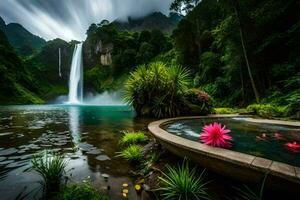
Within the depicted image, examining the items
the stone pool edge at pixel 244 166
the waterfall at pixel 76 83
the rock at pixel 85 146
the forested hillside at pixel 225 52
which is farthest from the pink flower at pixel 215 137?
the waterfall at pixel 76 83

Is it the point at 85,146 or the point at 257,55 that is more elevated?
the point at 257,55

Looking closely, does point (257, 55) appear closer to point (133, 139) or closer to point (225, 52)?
point (225, 52)

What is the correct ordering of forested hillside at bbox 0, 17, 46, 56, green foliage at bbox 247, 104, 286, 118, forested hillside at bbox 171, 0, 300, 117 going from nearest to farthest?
green foliage at bbox 247, 104, 286, 118
forested hillside at bbox 171, 0, 300, 117
forested hillside at bbox 0, 17, 46, 56

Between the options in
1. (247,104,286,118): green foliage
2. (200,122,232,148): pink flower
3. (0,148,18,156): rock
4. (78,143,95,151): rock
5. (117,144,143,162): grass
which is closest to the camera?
(200,122,232,148): pink flower

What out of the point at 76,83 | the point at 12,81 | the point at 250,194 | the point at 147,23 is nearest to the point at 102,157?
the point at 250,194

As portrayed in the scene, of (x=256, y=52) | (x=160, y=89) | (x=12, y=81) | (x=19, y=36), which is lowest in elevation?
(x=160, y=89)

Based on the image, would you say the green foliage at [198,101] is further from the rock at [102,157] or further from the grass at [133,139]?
the rock at [102,157]

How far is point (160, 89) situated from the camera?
35.1ft

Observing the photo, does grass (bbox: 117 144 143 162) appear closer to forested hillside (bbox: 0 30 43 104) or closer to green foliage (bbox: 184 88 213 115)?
green foliage (bbox: 184 88 213 115)

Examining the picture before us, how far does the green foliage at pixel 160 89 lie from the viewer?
10.4 meters

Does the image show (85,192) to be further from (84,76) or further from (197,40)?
(84,76)

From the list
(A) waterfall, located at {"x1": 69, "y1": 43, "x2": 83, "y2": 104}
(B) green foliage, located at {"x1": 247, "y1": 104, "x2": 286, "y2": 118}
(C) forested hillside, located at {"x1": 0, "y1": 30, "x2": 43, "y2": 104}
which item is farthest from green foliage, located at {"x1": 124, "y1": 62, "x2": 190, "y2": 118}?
(C) forested hillside, located at {"x1": 0, "y1": 30, "x2": 43, "y2": 104}

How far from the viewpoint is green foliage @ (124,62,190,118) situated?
408 inches

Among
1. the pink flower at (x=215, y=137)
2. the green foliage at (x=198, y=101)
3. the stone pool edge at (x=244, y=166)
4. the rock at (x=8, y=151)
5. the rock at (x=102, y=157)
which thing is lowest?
the rock at (x=102, y=157)
